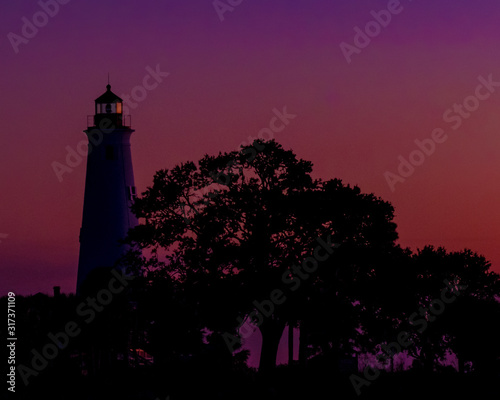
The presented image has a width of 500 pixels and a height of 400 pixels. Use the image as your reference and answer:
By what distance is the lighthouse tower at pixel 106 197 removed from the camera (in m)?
83.8

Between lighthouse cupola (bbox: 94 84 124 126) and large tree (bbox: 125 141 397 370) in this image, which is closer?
large tree (bbox: 125 141 397 370)

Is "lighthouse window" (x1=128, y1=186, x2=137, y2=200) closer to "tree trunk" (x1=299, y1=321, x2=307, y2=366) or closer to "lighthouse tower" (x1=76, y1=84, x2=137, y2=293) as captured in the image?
"lighthouse tower" (x1=76, y1=84, x2=137, y2=293)

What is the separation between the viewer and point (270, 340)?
63.1 meters

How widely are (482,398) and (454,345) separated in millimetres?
28050

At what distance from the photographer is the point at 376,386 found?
49.1 meters

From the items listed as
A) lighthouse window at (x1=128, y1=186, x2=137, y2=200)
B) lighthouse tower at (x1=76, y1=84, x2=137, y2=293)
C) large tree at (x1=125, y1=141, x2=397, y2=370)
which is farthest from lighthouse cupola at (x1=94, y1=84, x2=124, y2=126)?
large tree at (x1=125, y1=141, x2=397, y2=370)

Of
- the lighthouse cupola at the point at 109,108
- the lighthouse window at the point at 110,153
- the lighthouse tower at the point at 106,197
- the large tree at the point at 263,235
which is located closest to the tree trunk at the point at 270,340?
the large tree at the point at 263,235

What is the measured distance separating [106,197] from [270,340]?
985 inches

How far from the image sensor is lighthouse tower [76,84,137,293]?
83.8m

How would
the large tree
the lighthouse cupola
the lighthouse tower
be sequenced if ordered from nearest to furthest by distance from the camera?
the large tree < the lighthouse tower < the lighthouse cupola

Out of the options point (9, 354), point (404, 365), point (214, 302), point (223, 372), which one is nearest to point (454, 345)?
point (404, 365)

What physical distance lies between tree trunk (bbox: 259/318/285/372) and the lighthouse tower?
2265cm

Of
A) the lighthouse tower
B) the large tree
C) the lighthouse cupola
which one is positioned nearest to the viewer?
the large tree

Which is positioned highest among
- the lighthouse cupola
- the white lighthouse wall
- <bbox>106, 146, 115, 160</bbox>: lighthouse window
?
the lighthouse cupola
